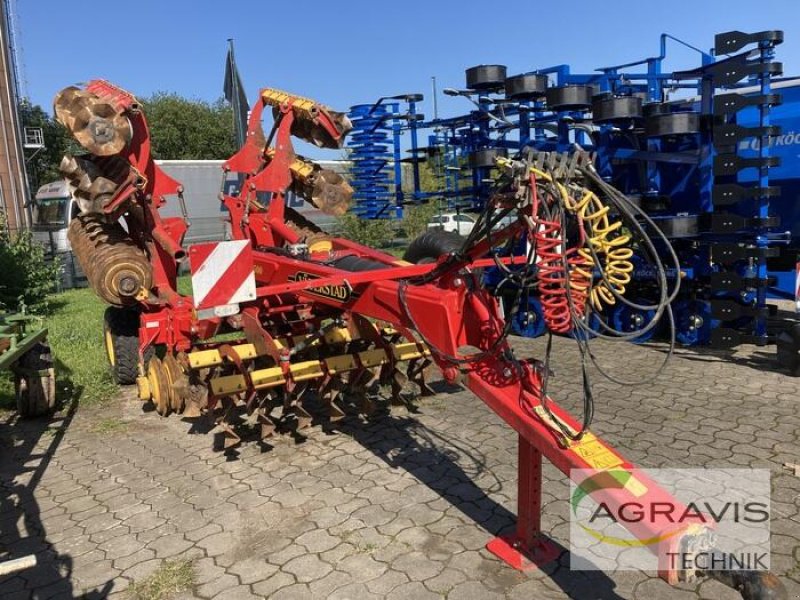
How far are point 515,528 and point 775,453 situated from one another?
2.07 metres

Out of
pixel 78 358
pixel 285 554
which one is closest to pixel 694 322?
pixel 285 554

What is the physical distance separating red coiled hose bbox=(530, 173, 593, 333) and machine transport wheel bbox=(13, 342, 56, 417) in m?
5.01

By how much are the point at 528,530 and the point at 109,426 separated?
3.97 m

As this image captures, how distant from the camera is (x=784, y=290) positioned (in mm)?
7438

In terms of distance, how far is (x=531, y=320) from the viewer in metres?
8.28

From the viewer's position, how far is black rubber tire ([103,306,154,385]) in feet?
21.6

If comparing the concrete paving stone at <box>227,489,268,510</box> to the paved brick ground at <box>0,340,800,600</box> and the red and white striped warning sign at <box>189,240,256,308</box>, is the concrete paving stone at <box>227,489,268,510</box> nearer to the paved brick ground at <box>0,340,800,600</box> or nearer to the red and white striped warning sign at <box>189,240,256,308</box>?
the paved brick ground at <box>0,340,800,600</box>

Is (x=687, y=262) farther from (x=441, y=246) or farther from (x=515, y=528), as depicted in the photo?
(x=515, y=528)

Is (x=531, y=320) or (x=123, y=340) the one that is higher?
(x=123, y=340)

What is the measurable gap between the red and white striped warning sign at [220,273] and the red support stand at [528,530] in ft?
6.04

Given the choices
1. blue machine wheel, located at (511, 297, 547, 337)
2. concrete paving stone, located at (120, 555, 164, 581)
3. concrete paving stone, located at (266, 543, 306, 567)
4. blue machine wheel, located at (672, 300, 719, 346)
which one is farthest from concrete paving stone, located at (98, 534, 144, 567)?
blue machine wheel, located at (672, 300, 719, 346)

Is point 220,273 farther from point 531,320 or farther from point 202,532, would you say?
point 531,320

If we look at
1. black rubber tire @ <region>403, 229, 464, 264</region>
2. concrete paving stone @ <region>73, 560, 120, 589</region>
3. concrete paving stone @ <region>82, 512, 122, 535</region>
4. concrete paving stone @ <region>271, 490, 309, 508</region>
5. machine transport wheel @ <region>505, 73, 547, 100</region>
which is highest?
machine transport wheel @ <region>505, 73, 547, 100</region>

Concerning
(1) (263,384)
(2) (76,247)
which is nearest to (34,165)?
(2) (76,247)
